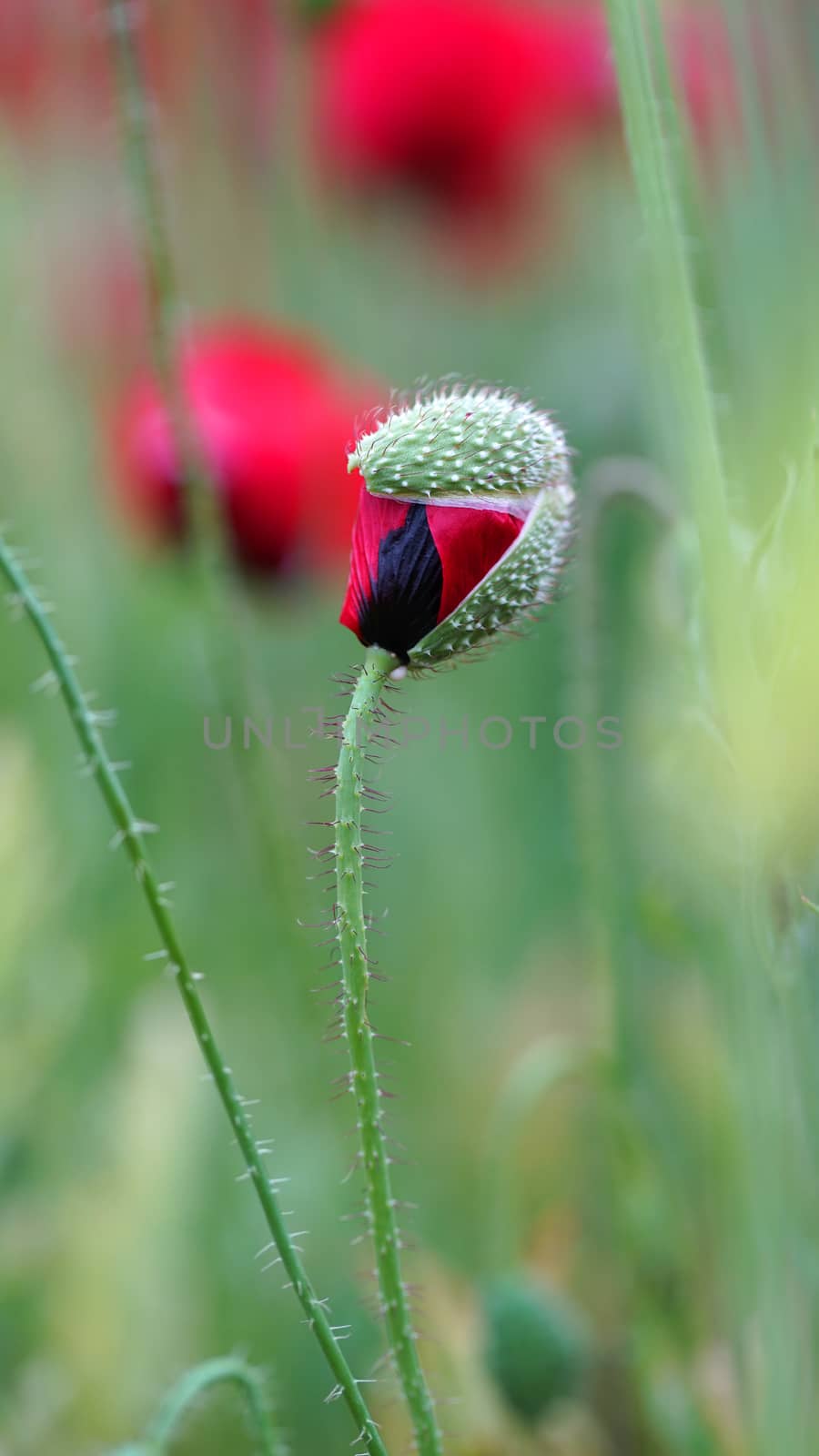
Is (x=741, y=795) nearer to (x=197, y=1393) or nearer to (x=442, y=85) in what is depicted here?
(x=197, y=1393)

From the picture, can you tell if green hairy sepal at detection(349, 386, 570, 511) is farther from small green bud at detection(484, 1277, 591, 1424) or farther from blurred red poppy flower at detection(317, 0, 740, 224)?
blurred red poppy flower at detection(317, 0, 740, 224)

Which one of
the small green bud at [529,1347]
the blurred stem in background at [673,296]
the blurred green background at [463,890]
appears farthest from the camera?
the small green bud at [529,1347]

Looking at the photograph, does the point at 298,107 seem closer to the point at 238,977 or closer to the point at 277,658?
the point at 277,658

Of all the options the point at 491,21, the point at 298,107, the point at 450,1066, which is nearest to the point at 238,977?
the point at 450,1066

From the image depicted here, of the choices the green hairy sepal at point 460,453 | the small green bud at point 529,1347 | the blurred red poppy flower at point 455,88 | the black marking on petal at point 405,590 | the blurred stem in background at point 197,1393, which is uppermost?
the blurred red poppy flower at point 455,88

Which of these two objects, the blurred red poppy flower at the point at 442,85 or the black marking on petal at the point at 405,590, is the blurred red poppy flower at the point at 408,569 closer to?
the black marking on petal at the point at 405,590

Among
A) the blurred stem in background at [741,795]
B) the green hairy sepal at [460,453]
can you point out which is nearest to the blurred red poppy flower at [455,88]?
the blurred stem in background at [741,795]
